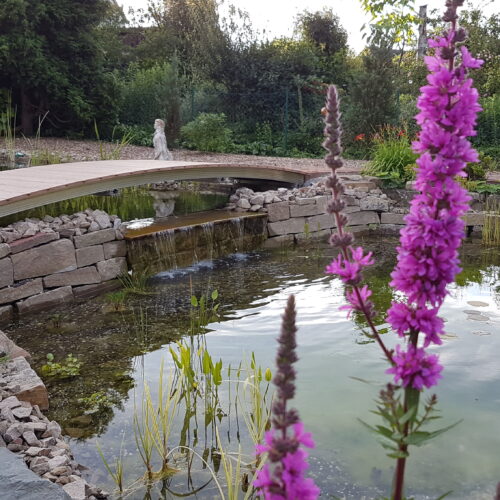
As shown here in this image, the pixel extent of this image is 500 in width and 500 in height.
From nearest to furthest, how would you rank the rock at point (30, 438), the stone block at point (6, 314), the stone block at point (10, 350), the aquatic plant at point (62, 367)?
the rock at point (30, 438) < the stone block at point (10, 350) < the aquatic plant at point (62, 367) < the stone block at point (6, 314)

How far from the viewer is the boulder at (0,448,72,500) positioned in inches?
86.8

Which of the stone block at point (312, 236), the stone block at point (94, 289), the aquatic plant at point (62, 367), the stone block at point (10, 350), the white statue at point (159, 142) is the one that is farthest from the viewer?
the white statue at point (159, 142)

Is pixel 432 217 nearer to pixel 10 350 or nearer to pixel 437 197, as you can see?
pixel 437 197

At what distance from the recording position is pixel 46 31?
15789 millimetres

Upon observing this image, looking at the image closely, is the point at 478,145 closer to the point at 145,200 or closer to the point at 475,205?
the point at 475,205

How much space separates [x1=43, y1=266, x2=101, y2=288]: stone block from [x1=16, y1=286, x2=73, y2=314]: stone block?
6 centimetres

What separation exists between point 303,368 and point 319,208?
192 inches

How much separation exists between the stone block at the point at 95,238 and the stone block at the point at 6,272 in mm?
765

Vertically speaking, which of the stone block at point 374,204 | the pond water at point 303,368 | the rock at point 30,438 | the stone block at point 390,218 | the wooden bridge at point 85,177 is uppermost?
the wooden bridge at point 85,177

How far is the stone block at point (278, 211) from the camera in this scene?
8.44m

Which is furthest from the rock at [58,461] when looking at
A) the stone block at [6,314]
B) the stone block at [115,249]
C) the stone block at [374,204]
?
the stone block at [374,204]

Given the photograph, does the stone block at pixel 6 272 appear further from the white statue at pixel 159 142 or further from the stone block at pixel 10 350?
the white statue at pixel 159 142

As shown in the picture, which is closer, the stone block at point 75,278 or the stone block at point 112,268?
the stone block at point 75,278

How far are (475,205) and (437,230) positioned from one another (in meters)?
8.71
